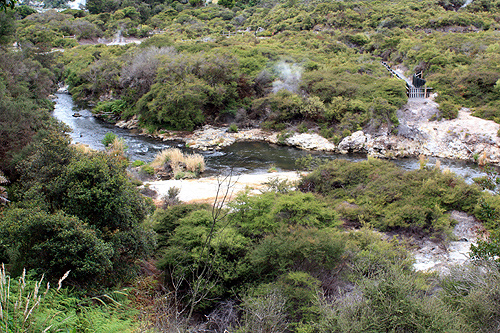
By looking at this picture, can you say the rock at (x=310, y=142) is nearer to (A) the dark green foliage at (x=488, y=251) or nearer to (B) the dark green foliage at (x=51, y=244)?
(A) the dark green foliage at (x=488, y=251)

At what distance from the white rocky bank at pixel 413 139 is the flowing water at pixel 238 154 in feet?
2.90

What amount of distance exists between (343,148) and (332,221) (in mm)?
15057

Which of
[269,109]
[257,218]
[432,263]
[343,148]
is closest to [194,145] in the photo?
[269,109]

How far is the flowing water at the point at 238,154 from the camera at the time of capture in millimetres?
19828

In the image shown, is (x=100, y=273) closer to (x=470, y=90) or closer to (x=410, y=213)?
(x=410, y=213)

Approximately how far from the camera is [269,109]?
1101 inches

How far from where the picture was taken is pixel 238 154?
22.4 metres

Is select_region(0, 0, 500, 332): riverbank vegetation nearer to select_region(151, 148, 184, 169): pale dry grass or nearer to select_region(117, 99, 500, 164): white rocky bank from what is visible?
select_region(151, 148, 184, 169): pale dry grass

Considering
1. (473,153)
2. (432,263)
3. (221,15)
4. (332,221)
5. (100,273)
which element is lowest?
(473,153)

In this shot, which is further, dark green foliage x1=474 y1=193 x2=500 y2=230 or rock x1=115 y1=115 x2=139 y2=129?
rock x1=115 y1=115 x2=139 y2=129

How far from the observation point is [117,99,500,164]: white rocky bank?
70.5 feet

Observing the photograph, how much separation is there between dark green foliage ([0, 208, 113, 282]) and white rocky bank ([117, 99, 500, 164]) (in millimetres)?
17966

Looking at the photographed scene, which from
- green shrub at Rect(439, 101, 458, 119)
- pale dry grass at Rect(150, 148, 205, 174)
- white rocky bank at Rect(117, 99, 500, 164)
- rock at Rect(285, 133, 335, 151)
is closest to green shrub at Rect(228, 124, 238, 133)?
white rocky bank at Rect(117, 99, 500, 164)

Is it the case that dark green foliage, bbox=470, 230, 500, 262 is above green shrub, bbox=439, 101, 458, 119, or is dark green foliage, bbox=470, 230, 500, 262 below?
above
